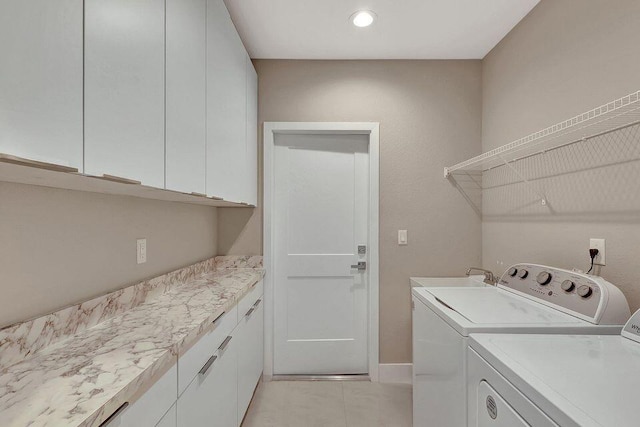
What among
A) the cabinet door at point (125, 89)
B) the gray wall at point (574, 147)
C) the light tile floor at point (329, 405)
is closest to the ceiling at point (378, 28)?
the gray wall at point (574, 147)

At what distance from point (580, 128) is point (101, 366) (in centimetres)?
189

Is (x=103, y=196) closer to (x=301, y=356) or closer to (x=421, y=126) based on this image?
(x=301, y=356)

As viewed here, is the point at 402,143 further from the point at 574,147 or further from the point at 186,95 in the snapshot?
Result: the point at 186,95

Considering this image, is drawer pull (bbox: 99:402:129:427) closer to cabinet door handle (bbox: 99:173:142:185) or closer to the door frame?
cabinet door handle (bbox: 99:173:142:185)

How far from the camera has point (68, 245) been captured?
1.05m

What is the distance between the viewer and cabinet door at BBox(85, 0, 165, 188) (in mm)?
742

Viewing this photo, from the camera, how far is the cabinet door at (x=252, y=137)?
212 cm

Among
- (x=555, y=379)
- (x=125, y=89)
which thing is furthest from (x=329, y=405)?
(x=125, y=89)

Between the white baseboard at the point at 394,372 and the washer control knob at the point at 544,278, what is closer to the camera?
the washer control knob at the point at 544,278

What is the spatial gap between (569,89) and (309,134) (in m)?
1.66

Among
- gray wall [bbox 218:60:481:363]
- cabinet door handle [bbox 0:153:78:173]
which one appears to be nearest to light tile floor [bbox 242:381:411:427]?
gray wall [bbox 218:60:481:363]

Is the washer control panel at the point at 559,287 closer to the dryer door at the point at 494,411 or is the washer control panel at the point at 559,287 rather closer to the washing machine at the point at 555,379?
the washing machine at the point at 555,379

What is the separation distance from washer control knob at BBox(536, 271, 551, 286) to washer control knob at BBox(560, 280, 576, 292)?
0.09m

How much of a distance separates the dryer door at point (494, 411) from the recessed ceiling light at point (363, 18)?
198cm
